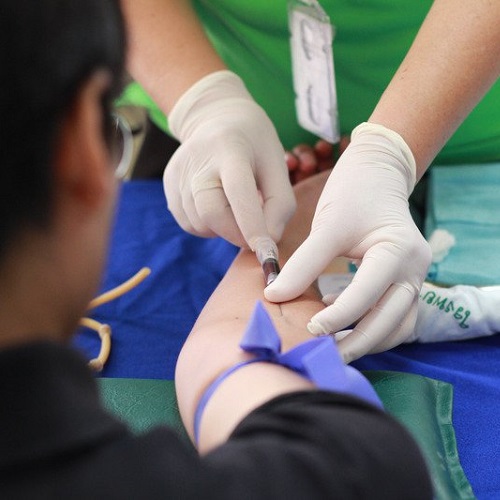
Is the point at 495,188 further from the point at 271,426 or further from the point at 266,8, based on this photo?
the point at 271,426

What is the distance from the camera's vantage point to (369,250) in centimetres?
102

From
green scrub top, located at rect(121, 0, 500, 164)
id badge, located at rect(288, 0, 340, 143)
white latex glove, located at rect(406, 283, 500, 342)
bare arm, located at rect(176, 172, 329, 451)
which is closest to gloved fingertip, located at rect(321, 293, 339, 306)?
bare arm, located at rect(176, 172, 329, 451)

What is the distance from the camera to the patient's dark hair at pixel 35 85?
1.58 feet

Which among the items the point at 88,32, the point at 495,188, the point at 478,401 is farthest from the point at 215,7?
the point at 88,32

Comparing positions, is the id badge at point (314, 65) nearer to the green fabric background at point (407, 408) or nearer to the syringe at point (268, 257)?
the syringe at point (268, 257)

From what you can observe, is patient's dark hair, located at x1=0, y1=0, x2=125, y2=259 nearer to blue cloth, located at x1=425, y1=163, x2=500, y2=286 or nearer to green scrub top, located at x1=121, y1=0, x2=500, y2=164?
blue cloth, located at x1=425, y1=163, x2=500, y2=286

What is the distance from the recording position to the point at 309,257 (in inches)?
40.4

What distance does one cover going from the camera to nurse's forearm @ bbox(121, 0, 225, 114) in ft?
4.46

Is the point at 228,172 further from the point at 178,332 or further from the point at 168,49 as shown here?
the point at 168,49

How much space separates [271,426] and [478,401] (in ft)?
1.49

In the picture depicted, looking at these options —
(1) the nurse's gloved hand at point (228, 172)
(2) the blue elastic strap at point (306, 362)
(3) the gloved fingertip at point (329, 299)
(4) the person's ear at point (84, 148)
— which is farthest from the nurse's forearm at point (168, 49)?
(4) the person's ear at point (84, 148)

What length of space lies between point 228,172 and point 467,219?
41cm

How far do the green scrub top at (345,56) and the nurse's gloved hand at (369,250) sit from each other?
13.2 inches

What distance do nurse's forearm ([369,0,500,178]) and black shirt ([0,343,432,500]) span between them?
61 cm
